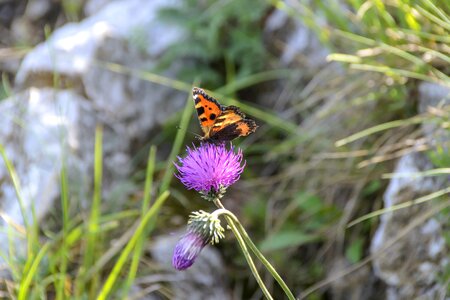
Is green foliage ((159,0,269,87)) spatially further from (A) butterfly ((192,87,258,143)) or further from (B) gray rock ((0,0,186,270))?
(A) butterfly ((192,87,258,143))

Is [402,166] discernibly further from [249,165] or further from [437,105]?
[249,165]

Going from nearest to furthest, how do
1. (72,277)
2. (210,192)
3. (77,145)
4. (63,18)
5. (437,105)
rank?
(210,192), (437,105), (72,277), (77,145), (63,18)

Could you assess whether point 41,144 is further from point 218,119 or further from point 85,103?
point 218,119

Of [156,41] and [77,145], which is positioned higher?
[156,41]

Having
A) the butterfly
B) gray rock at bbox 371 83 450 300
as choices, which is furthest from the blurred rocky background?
the butterfly

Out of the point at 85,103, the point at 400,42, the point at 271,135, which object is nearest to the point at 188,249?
the point at 400,42

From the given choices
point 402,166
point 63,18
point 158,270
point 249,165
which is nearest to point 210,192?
point 402,166

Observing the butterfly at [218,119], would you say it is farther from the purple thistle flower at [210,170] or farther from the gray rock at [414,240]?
the gray rock at [414,240]
